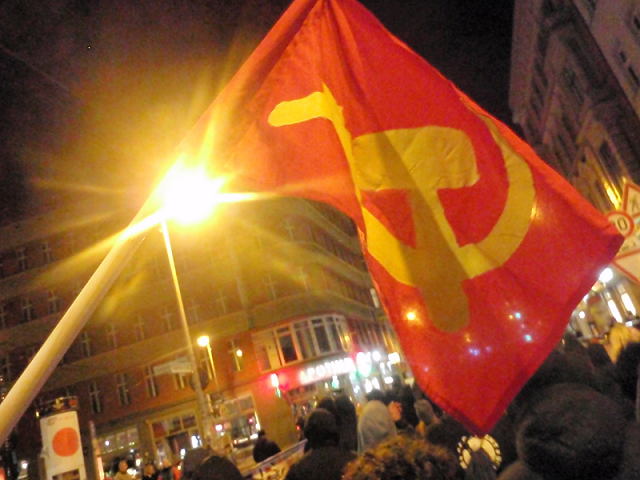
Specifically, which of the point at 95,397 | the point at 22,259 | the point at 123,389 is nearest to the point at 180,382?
the point at 123,389

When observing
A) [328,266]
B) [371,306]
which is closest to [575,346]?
[328,266]

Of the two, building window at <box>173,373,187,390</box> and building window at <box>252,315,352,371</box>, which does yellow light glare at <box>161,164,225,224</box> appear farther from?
building window at <box>173,373,187,390</box>

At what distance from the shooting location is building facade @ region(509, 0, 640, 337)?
28.7 metres

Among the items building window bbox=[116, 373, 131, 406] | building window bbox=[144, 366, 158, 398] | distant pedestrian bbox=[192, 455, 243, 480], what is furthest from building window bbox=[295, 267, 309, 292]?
distant pedestrian bbox=[192, 455, 243, 480]

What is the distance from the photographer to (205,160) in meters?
2.38

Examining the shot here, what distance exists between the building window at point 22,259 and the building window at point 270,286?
57.8ft

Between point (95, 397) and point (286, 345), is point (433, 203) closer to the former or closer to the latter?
point (286, 345)

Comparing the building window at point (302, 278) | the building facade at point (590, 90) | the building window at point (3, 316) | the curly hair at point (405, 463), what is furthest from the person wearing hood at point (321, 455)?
the building window at point (3, 316)

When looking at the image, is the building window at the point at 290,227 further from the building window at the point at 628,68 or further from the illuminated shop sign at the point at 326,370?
the building window at the point at 628,68

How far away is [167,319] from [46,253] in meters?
10.6

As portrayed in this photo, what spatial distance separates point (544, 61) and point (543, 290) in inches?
1637

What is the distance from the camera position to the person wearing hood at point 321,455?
180 inches

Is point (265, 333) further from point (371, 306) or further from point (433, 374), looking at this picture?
point (433, 374)

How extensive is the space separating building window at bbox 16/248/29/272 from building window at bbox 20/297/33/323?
2201 millimetres
